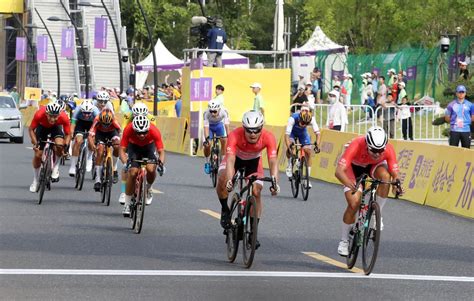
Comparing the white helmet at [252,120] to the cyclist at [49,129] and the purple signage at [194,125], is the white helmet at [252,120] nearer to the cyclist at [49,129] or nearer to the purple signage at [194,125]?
the cyclist at [49,129]

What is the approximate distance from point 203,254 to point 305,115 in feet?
31.0

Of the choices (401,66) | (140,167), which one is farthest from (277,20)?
(140,167)

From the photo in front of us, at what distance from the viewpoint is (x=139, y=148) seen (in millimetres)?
18047

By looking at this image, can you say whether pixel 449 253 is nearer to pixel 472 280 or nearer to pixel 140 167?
pixel 472 280

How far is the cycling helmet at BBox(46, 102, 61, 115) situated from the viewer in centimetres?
2203

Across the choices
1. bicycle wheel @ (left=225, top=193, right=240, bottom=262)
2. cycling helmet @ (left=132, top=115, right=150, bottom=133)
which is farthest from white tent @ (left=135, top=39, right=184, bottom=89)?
bicycle wheel @ (left=225, top=193, right=240, bottom=262)

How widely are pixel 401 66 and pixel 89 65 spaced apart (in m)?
50.7

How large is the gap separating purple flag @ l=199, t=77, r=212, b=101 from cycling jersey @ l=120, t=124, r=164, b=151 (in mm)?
20645

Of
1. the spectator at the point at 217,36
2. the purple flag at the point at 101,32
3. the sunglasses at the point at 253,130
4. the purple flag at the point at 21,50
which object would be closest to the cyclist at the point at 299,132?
the sunglasses at the point at 253,130

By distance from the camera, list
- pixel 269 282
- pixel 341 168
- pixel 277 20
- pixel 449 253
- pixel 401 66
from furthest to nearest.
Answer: pixel 401 66
pixel 277 20
pixel 449 253
pixel 341 168
pixel 269 282

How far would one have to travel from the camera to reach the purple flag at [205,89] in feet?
127

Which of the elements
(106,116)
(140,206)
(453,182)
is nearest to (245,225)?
(140,206)

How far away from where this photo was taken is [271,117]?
131 ft

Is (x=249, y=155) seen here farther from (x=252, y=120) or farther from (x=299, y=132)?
(x=299, y=132)
